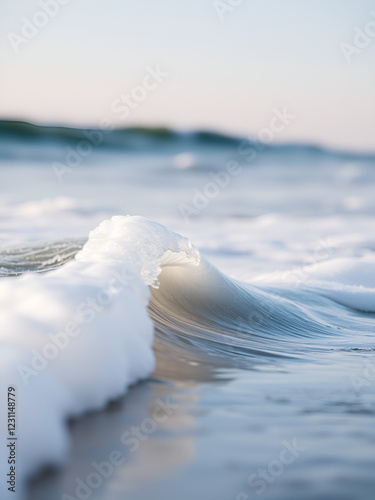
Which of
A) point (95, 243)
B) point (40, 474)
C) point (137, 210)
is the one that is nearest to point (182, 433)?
point (40, 474)

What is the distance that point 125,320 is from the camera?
7.60 feet

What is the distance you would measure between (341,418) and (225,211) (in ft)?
59.1

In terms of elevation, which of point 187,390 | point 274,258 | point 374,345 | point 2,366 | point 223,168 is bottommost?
point 223,168

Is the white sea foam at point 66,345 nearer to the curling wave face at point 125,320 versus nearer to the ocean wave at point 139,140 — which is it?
the curling wave face at point 125,320

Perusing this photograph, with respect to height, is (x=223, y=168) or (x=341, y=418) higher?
(x=341, y=418)

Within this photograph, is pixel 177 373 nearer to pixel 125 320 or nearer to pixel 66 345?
pixel 125 320

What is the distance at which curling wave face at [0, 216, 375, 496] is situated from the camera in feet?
5.83

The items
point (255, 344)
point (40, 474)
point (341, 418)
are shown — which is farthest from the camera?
point (255, 344)

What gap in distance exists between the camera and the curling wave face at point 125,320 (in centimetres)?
178

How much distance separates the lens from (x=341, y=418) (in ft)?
6.27

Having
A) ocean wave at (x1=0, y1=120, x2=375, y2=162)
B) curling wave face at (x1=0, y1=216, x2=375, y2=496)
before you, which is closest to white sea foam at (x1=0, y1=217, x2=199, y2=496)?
curling wave face at (x1=0, y1=216, x2=375, y2=496)

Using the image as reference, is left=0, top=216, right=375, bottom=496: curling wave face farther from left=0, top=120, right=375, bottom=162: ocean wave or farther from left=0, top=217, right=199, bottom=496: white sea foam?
left=0, top=120, right=375, bottom=162: ocean wave

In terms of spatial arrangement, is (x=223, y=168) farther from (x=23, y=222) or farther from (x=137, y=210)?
(x=23, y=222)

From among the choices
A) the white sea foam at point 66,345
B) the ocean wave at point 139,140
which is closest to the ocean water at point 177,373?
the white sea foam at point 66,345
